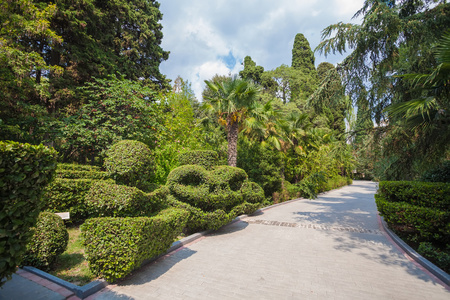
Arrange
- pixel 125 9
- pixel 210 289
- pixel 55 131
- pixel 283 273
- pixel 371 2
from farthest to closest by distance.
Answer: pixel 125 9 < pixel 55 131 < pixel 371 2 < pixel 283 273 < pixel 210 289

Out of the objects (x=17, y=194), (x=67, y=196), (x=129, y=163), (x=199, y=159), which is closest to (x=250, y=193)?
(x=199, y=159)

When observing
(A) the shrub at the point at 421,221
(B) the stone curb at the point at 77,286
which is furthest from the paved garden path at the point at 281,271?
(A) the shrub at the point at 421,221

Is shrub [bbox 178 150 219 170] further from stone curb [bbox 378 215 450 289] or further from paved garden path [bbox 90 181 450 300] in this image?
stone curb [bbox 378 215 450 289]

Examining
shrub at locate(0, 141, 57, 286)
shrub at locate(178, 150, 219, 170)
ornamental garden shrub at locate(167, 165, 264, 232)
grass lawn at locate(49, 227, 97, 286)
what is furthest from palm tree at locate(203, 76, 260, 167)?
shrub at locate(0, 141, 57, 286)

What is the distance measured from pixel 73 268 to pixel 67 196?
2.60 metres

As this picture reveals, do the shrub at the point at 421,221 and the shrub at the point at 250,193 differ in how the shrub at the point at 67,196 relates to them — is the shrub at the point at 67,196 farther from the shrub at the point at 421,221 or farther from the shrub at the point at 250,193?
the shrub at the point at 421,221

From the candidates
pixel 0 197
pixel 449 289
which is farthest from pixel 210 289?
pixel 449 289

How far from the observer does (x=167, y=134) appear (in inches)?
501

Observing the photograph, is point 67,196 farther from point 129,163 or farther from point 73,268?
point 129,163

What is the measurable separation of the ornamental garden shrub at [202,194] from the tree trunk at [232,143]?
2783 mm

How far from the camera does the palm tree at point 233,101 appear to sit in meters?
9.99

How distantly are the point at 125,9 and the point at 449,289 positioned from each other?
22041 mm

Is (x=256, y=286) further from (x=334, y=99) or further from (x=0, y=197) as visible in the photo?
(x=334, y=99)

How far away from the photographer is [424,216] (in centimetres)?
596
